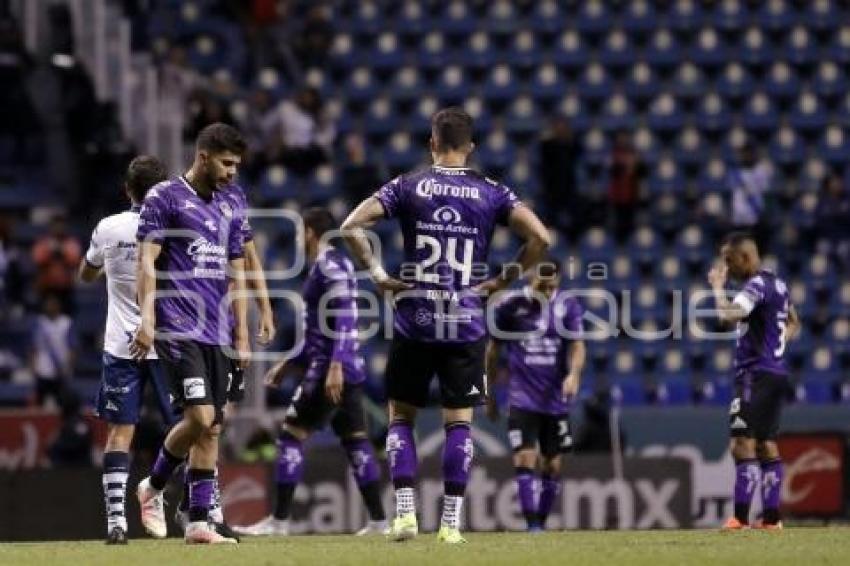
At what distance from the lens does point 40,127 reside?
2688 centimetres

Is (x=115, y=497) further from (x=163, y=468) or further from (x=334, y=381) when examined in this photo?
(x=334, y=381)

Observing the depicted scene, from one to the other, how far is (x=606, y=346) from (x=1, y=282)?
23.4 ft

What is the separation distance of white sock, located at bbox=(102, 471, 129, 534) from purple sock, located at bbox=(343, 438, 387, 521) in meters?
3.58

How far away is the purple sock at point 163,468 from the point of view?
13646mm

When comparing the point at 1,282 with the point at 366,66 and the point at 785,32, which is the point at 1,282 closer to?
the point at 366,66

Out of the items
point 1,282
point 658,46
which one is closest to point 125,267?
point 1,282

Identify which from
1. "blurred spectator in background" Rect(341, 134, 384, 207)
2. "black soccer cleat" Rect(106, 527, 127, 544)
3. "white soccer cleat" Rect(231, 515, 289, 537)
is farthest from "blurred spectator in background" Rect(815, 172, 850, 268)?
"black soccer cleat" Rect(106, 527, 127, 544)

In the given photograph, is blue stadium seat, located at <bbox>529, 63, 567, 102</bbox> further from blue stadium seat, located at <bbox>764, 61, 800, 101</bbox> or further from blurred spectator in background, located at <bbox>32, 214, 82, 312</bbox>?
blurred spectator in background, located at <bbox>32, 214, 82, 312</bbox>

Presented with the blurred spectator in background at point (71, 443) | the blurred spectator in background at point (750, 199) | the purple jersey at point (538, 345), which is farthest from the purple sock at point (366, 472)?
the blurred spectator in background at point (750, 199)

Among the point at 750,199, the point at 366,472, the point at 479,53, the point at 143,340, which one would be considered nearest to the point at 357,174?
the point at 479,53

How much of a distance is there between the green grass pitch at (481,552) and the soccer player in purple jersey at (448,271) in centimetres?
73

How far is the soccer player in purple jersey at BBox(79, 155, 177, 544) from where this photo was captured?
45.2 ft

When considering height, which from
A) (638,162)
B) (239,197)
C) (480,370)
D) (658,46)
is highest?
(658,46)

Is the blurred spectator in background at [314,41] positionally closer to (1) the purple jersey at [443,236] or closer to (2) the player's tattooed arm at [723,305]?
(2) the player's tattooed arm at [723,305]
